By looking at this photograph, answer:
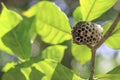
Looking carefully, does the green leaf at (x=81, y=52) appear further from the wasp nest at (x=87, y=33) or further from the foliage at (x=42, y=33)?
the wasp nest at (x=87, y=33)

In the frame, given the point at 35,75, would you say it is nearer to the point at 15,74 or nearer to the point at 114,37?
the point at 15,74

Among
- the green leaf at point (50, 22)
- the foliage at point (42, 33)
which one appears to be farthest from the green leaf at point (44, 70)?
the green leaf at point (50, 22)

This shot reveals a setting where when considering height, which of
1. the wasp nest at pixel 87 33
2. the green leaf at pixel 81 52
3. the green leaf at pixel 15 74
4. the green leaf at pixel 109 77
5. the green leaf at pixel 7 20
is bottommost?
the green leaf at pixel 81 52

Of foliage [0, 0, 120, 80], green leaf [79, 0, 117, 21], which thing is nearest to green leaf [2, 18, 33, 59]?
foliage [0, 0, 120, 80]

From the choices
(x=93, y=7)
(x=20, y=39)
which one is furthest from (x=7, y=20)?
(x=93, y=7)

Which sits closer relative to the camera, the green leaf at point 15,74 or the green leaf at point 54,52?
the green leaf at point 15,74

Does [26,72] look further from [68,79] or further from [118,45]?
[118,45]

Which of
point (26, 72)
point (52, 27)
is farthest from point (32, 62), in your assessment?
point (52, 27)

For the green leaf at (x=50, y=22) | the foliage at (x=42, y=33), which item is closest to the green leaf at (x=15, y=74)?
the foliage at (x=42, y=33)

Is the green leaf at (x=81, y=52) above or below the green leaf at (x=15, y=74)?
below
